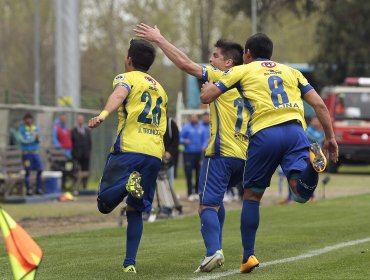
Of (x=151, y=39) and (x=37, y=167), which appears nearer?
(x=151, y=39)

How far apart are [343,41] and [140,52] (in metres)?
40.0

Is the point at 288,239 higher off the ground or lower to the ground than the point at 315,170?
lower

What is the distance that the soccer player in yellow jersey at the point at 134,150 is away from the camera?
31.8 ft

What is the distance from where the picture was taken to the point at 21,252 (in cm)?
686

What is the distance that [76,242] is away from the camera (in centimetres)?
1388

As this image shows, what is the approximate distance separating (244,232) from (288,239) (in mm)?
3877

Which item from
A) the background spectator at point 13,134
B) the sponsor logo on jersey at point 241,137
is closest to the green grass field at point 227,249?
the sponsor logo on jersey at point 241,137

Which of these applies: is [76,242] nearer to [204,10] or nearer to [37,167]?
[37,167]

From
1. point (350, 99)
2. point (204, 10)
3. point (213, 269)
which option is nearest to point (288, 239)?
point (213, 269)

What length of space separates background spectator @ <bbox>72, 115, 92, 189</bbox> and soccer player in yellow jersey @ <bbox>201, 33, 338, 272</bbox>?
18.2 m

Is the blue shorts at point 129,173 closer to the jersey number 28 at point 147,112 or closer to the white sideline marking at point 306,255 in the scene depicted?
the jersey number 28 at point 147,112

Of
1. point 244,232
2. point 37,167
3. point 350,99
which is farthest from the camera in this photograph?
point 350,99

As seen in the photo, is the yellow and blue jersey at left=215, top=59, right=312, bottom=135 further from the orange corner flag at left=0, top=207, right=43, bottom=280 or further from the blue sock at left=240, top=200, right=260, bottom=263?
the orange corner flag at left=0, top=207, right=43, bottom=280

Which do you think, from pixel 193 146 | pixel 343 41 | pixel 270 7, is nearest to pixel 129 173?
pixel 193 146
